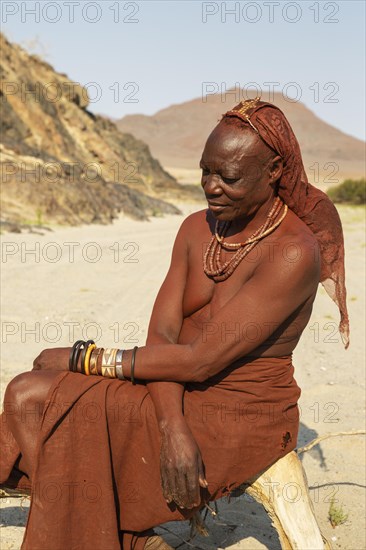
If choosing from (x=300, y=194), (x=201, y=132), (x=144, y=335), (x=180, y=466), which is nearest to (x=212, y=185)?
(x=300, y=194)

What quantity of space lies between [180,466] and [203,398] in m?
0.27

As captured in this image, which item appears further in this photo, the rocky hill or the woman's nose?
the rocky hill

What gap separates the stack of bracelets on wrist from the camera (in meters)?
2.41

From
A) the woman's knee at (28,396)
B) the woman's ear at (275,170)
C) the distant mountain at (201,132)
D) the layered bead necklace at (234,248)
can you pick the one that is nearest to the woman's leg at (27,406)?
the woman's knee at (28,396)

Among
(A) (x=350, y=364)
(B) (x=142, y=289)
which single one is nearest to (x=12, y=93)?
(B) (x=142, y=289)

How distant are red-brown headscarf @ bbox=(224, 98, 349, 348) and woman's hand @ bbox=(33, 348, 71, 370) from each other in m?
0.94

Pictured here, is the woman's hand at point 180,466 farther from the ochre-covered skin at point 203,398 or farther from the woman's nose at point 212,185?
the woman's nose at point 212,185

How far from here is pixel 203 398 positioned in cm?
246

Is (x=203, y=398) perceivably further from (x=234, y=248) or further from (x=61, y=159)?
(x=61, y=159)

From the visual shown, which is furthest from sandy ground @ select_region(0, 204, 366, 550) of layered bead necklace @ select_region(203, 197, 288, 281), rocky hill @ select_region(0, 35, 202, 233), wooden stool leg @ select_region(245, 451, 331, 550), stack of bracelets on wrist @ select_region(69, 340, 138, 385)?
rocky hill @ select_region(0, 35, 202, 233)

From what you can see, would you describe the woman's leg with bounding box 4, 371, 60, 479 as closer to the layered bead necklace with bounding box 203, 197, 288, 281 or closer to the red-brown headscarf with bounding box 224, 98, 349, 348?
the layered bead necklace with bounding box 203, 197, 288, 281

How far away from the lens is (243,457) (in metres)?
2.45

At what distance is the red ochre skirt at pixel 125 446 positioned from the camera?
2.33m

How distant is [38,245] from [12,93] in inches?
582
